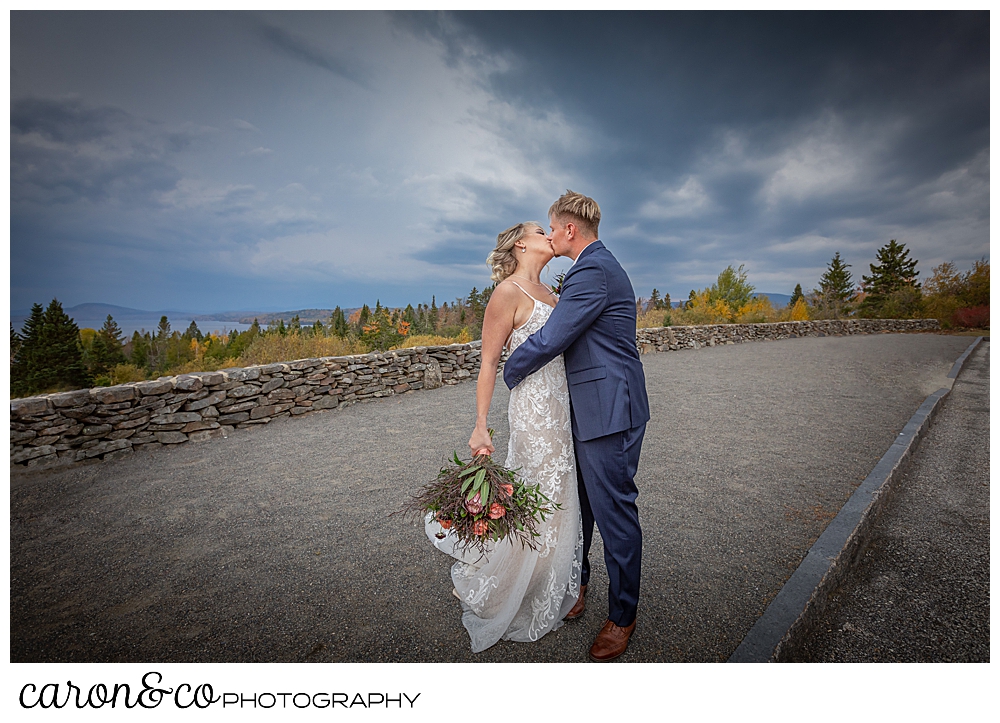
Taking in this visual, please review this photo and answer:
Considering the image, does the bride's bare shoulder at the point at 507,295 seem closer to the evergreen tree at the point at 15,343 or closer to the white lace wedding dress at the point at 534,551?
the white lace wedding dress at the point at 534,551

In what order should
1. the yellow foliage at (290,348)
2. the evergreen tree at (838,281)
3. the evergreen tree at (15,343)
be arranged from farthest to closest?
the evergreen tree at (838,281)
the yellow foliage at (290,348)
the evergreen tree at (15,343)

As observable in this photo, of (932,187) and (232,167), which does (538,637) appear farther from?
(232,167)

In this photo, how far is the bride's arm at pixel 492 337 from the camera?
1.83m

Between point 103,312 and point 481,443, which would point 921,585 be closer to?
point 481,443

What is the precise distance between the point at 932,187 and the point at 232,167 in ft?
72.0

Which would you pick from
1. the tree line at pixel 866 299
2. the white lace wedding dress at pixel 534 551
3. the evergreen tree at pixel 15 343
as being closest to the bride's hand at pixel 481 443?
the white lace wedding dress at pixel 534 551

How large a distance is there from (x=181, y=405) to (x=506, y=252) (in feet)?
17.4

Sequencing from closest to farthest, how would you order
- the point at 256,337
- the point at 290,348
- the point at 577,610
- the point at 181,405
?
the point at 577,610 → the point at 181,405 → the point at 290,348 → the point at 256,337

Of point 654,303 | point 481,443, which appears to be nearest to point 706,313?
point 654,303

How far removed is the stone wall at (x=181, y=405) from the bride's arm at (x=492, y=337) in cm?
509

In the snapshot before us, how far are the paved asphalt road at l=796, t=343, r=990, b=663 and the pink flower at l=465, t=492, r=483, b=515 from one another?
1.54 metres

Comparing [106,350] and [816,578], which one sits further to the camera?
[106,350]

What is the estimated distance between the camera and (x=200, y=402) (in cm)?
558

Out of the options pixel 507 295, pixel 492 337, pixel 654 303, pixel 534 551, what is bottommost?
pixel 534 551
